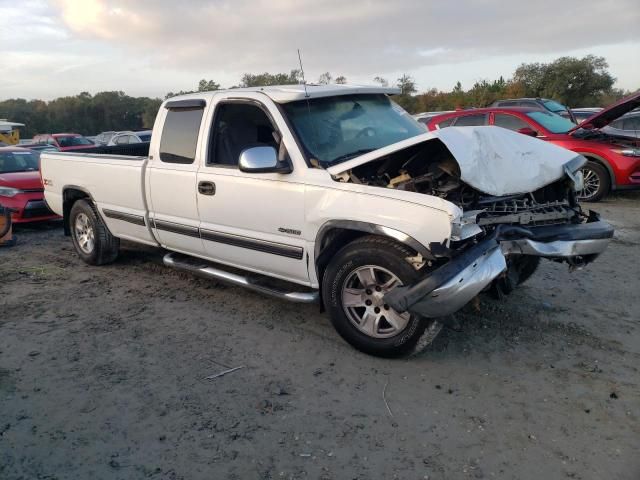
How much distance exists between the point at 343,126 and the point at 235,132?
3.41 feet

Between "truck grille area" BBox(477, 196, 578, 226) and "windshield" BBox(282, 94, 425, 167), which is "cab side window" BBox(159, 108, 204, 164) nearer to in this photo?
"windshield" BBox(282, 94, 425, 167)

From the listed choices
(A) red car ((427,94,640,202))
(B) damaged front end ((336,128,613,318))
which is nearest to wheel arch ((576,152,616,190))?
(A) red car ((427,94,640,202))

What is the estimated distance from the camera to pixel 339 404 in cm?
337

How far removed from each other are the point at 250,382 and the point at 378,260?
121 cm

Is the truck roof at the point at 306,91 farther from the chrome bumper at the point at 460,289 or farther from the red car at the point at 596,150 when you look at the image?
the red car at the point at 596,150

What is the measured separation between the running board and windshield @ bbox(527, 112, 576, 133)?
752cm

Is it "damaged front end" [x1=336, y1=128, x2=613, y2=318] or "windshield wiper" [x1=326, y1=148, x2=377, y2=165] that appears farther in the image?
"windshield wiper" [x1=326, y1=148, x2=377, y2=165]

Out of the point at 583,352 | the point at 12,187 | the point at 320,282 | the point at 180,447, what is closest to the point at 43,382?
the point at 180,447

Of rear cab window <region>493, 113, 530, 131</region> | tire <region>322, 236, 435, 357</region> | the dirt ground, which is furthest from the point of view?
rear cab window <region>493, 113, 530, 131</region>

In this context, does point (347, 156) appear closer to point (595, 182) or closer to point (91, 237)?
point (91, 237)

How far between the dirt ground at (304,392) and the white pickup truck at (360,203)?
1.19ft

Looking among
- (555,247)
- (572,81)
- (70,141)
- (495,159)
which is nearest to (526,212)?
(555,247)

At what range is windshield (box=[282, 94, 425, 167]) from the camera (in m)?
4.21

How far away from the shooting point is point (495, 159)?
3.83 m
